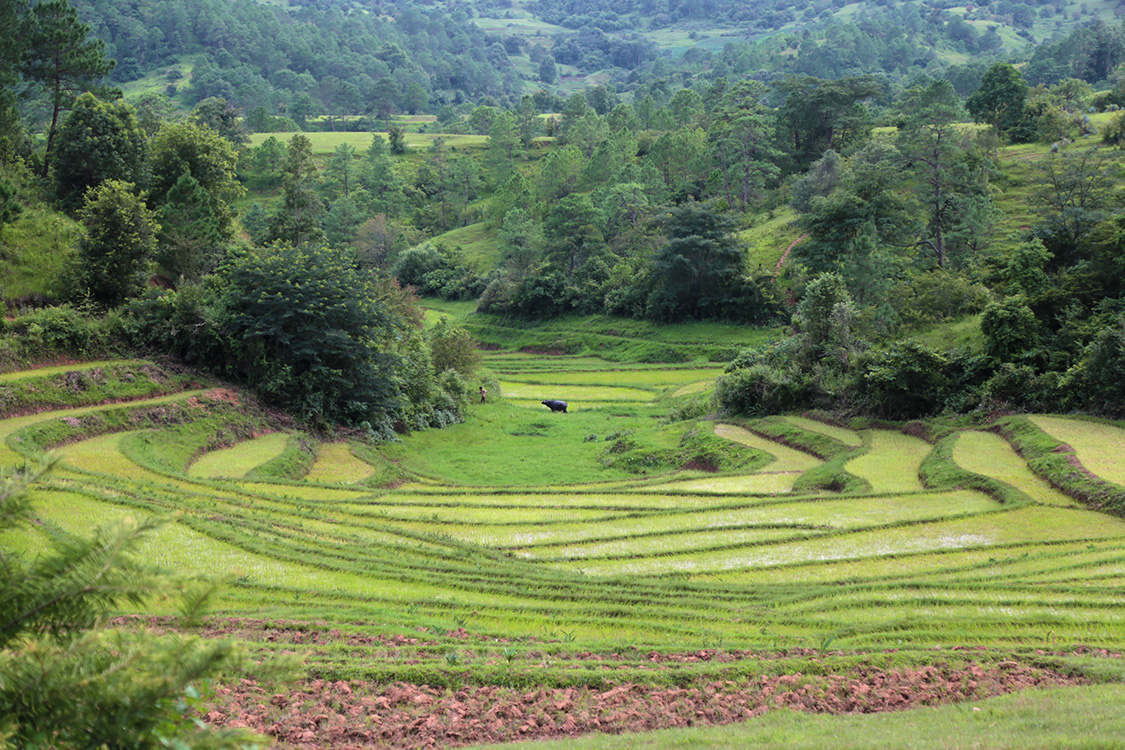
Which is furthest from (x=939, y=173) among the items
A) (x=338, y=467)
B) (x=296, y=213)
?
(x=338, y=467)

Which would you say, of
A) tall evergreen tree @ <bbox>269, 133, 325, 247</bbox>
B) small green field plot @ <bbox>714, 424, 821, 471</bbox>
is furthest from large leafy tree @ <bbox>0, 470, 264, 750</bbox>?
tall evergreen tree @ <bbox>269, 133, 325, 247</bbox>

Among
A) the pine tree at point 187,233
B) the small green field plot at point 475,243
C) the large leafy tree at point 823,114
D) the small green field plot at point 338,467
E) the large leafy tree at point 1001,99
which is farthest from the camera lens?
the small green field plot at point 475,243

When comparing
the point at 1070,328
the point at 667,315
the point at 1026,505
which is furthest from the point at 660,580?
the point at 667,315

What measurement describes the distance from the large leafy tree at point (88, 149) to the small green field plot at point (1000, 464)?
42095 mm

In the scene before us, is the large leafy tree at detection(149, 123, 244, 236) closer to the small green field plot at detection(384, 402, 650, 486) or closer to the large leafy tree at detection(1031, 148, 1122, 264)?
the small green field plot at detection(384, 402, 650, 486)

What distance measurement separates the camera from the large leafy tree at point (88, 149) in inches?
1619

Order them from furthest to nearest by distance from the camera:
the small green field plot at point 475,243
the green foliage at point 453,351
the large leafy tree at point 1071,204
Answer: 1. the small green field plot at point 475,243
2. the green foliage at point 453,351
3. the large leafy tree at point 1071,204

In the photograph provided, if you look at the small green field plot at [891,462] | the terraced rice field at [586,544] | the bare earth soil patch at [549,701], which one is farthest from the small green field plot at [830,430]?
the bare earth soil patch at [549,701]

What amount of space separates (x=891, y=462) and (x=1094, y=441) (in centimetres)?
635

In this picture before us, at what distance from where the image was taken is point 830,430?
3466cm

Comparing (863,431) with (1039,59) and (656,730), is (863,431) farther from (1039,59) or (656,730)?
(1039,59)

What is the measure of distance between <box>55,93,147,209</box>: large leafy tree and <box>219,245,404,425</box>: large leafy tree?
1167 cm

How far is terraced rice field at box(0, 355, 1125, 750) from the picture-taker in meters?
12.7

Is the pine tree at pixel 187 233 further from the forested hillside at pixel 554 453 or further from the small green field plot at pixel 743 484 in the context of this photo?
the small green field plot at pixel 743 484
